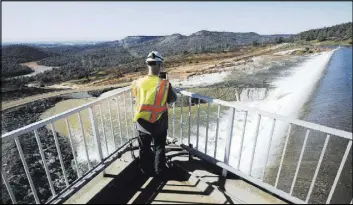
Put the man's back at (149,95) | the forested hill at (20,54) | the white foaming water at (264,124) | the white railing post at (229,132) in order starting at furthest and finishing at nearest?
the forested hill at (20,54) → the white foaming water at (264,124) → the white railing post at (229,132) → the man's back at (149,95)

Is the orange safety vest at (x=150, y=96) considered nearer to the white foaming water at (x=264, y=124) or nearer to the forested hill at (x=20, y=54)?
the white foaming water at (x=264, y=124)

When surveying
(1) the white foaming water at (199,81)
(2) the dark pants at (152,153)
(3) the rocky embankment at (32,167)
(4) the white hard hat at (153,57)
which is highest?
(4) the white hard hat at (153,57)

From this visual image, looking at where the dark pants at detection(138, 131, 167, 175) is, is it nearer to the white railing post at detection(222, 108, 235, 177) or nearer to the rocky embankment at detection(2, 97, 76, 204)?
the white railing post at detection(222, 108, 235, 177)

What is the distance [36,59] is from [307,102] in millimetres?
61498

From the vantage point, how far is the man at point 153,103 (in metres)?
2.52

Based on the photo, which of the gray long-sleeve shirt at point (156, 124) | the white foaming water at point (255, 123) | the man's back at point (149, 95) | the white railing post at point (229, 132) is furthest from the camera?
the white foaming water at point (255, 123)

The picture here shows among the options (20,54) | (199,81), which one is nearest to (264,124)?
(199,81)

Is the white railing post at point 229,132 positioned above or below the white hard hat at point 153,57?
A: below

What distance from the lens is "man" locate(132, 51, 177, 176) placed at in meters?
2.52

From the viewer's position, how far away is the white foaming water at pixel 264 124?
7.21 meters

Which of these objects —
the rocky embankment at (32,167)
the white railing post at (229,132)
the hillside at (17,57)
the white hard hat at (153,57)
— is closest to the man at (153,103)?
the white hard hat at (153,57)

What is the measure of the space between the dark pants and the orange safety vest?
311mm

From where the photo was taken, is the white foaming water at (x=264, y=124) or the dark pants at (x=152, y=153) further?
the white foaming water at (x=264, y=124)

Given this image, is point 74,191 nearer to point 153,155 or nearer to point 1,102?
point 153,155
